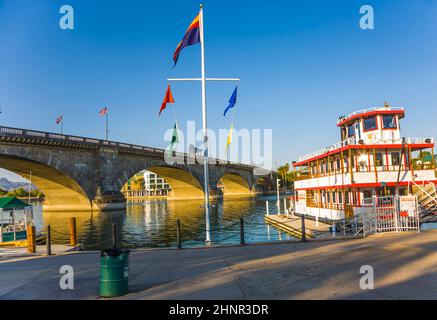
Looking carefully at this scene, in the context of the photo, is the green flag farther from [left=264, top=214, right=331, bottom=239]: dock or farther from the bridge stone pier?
the bridge stone pier

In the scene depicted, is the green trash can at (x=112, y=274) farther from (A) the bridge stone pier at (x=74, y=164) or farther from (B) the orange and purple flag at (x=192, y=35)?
(A) the bridge stone pier at (x=74, y=164)

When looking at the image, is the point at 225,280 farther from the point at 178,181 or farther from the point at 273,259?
the point at 178,181

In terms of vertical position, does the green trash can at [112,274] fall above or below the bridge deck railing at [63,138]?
below

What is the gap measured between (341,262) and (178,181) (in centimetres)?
8827

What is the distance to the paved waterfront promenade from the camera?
A: 777 cm

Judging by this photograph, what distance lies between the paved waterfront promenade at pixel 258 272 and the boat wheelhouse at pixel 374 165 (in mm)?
8073

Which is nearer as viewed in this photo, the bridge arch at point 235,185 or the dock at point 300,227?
the dock at point 300,227

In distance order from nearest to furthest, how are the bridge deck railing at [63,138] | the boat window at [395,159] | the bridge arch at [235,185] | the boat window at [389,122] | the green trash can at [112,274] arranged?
the green trash can at [112,274], the boat window at [395,159], the boat window at [389,122], the bridge deck railing at [63,138], the bridge arch at [235,185]

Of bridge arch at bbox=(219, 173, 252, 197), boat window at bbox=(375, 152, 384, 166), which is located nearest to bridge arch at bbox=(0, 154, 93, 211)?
boat window at bbox=(375, 152, 384, 166)

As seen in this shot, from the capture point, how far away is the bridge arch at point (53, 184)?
1879 inches

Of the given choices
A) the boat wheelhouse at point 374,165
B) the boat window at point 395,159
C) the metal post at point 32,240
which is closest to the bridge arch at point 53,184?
the metal post at point 32,240

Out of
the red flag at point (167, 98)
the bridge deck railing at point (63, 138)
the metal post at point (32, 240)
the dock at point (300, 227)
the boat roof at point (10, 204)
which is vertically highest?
the bridge deck railing at point (63, 138)
